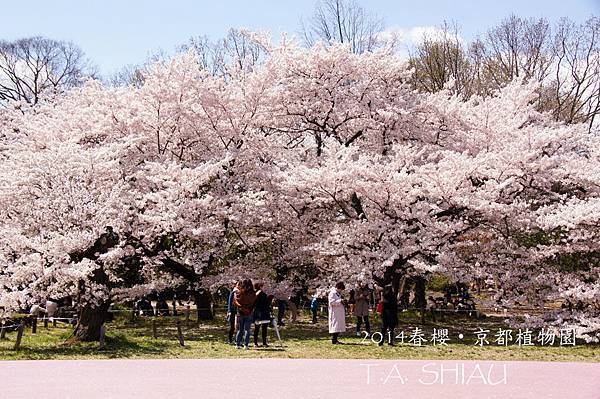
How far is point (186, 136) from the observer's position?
1905cm

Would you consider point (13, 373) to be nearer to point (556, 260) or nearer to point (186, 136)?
point (186, 136)

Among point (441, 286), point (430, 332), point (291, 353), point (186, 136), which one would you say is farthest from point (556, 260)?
point (441, 286)

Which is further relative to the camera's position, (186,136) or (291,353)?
(186,136)

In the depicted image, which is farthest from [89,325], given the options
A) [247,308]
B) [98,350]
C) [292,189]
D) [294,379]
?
[292,189]

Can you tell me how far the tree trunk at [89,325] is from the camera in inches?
517

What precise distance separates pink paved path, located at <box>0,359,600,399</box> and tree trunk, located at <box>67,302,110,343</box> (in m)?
2.64

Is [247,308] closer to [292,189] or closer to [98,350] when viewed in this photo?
[98,350]

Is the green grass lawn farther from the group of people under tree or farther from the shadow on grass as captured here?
the group of people under tree

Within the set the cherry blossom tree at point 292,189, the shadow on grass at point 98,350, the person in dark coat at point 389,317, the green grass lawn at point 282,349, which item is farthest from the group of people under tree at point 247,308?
the cherry blossom tree at point 292,189

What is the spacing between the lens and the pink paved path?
25.1 feet

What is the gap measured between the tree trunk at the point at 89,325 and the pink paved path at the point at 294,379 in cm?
264

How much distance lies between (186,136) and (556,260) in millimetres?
11421

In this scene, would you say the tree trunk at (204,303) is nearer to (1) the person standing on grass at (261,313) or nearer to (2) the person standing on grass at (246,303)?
(1) the person standing on grass at (261,313)

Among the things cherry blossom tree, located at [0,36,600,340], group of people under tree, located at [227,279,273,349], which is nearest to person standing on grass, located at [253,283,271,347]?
group of people under tree, located at [227,279,273,349]
